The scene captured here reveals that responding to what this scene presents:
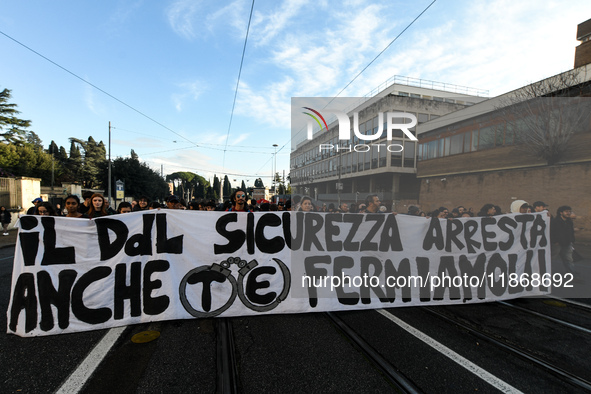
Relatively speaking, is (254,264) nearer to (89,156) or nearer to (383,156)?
(383,156)

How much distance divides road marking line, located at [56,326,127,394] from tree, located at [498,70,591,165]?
742 inches

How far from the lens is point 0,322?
11.6ft

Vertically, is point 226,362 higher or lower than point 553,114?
lower

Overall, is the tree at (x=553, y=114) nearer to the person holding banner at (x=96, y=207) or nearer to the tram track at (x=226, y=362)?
the tram track at (x=226, y=362)

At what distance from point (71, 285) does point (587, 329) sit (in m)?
6.72

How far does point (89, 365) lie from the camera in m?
2.66

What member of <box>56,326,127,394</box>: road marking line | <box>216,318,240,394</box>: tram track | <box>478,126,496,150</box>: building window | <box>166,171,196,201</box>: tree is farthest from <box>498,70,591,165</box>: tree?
<box>166,171,196,201</box>: tree

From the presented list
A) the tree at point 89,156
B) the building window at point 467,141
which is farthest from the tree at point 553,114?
the tree at point 89,156

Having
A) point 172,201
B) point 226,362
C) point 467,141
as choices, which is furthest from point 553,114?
point 226,362


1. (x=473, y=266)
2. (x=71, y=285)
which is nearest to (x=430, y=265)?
(x=473, y=266)

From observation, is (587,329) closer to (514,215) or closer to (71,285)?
(514,215)

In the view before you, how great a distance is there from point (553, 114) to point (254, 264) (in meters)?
17.3

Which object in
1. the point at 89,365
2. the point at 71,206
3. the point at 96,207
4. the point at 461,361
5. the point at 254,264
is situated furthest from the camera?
the point at 96,207

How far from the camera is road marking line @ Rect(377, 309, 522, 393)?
2441 millimetres
